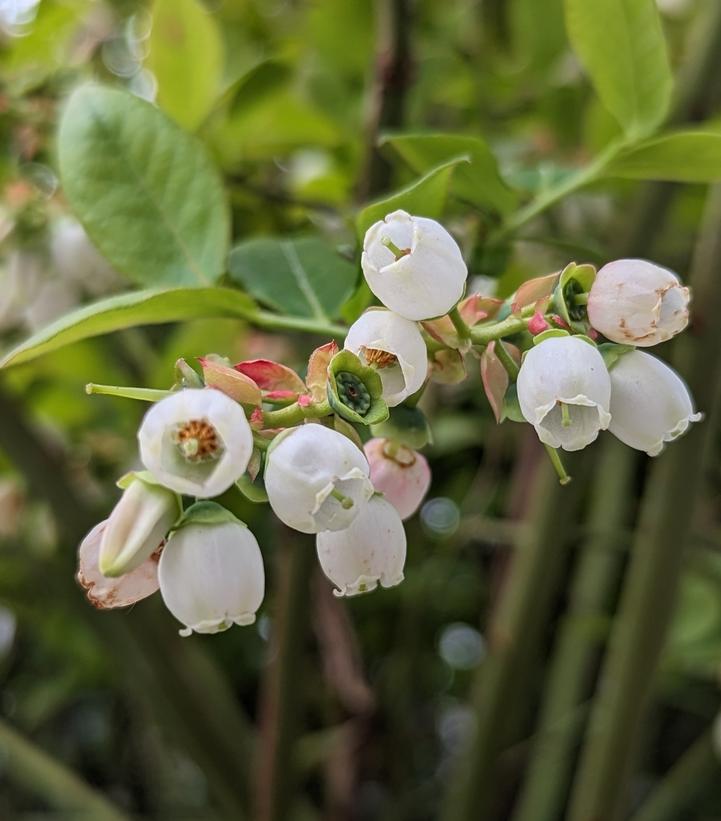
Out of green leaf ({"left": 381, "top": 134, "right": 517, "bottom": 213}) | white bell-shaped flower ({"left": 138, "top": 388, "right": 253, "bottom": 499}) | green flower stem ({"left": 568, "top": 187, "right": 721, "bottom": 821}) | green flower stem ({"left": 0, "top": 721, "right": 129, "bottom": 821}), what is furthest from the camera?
green flower stem ({"left": 0, "top": 721, "right": 129, "bottom": 821})

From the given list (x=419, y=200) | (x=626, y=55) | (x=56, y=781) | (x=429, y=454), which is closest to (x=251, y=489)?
(x=419, y=200)

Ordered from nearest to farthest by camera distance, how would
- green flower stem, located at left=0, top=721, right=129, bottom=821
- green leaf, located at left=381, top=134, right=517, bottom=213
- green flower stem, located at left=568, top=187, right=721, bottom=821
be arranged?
green leaf, located at left=381, top=134, right=517, bottom=213 < green flower stem, located at left=568, top=187, right=721, bottom=821 < green flower stem, located at left=0, top=721, right=129, bottom=821

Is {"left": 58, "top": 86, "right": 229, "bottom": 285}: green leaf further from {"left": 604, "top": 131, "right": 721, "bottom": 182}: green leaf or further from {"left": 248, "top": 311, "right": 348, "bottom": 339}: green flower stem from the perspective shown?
{"left": 604, "top": 131, "right": 721, "bottom": 182}: green leaf

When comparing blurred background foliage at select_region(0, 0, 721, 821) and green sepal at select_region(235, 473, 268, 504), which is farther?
blurred background foliage at select_region(0, 0, 721, 821)

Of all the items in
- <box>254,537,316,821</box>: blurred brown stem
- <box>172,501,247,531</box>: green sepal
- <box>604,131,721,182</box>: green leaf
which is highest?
<box>604,131,721,182</box>: green leaf

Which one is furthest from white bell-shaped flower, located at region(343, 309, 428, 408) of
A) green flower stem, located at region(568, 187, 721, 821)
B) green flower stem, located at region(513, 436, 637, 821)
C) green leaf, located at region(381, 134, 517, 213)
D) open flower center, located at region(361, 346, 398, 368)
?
green flower stem, located at region(513, 436, 637, 821)

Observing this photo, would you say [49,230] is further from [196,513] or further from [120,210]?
[196,513]

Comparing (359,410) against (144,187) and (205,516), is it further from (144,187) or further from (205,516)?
(144,187)
